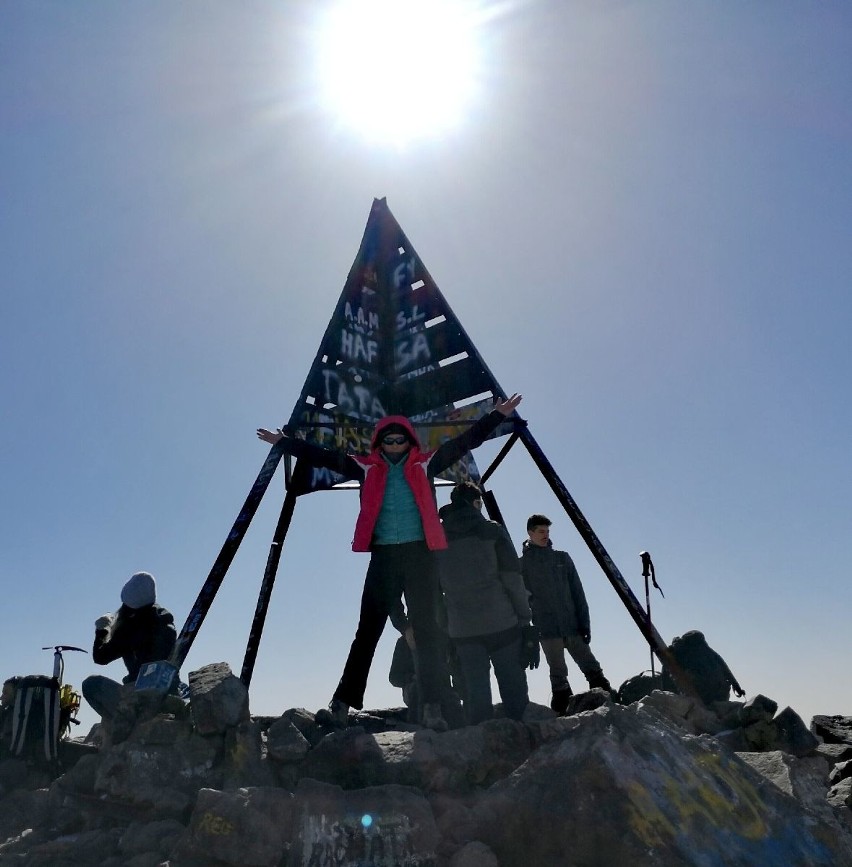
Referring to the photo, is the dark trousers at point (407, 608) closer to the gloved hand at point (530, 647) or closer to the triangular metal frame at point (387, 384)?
the gloved hand at point (530, 647)

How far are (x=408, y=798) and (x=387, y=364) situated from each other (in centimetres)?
661

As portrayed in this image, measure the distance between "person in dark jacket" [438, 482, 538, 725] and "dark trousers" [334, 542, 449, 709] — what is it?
140 mm

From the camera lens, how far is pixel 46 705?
514cm

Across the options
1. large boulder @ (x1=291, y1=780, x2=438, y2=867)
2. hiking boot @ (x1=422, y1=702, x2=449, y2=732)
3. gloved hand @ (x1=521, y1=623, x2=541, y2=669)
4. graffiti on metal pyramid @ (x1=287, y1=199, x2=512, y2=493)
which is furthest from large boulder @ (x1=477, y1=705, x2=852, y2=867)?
graffiti on metal pyramid @ (x1=287, y1=199, x2=512, y2=493)

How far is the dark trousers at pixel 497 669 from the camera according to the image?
17.3ft

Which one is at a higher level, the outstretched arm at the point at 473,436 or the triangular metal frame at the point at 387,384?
the triangular metal frame at the point at 387,384

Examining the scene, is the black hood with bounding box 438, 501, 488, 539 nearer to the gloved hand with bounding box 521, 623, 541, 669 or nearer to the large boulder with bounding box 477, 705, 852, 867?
the gloved hand with bounding box 521, 623, 541, 669

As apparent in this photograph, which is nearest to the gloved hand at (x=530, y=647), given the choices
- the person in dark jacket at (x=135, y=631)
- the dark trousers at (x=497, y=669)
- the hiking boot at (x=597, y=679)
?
the dark trousers at (x=497, y=669)

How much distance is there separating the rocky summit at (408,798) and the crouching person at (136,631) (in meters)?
0.95

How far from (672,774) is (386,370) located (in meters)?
6.76

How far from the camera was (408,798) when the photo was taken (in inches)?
146

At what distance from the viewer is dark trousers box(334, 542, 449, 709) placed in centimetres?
540

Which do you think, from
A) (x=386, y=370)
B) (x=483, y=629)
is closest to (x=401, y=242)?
(x=386, y=370)

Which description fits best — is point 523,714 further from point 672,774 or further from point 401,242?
→ point 401,242
